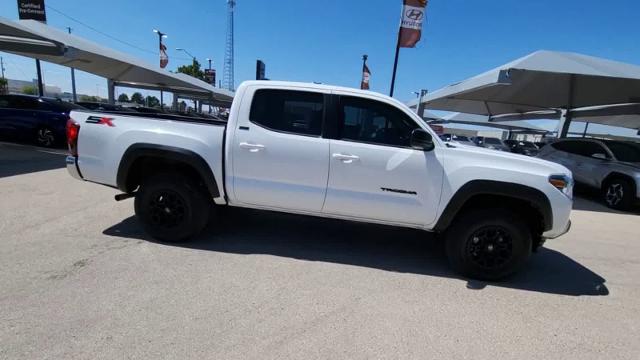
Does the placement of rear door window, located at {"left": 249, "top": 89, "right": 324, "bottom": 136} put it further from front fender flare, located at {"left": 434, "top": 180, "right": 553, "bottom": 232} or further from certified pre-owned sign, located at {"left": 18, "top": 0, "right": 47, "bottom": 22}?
certified pre-owned sign, located at {"left": 18, "top": 0, "right": 47, "bottom": 22}

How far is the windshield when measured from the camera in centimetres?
903

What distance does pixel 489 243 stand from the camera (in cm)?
384

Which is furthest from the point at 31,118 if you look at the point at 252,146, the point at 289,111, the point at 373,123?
the point at 373,123

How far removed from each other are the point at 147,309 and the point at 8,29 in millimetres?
10218

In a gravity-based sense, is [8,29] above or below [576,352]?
above

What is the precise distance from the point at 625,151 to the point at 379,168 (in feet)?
30.2

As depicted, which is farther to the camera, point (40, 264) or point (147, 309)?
point (40, 264)

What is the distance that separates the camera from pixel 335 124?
3.85 meters

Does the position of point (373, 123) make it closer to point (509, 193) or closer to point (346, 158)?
point (346, 158)

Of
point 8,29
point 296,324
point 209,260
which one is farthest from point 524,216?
point 8,29

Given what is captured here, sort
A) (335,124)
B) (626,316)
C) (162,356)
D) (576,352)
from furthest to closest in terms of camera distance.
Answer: (335,124) → (626,316) → (576,352) → (162,356)

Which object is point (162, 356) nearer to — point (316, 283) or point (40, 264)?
point (316, 283)

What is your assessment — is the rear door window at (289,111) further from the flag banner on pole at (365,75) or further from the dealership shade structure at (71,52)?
the flag banner on pole at (365,75)

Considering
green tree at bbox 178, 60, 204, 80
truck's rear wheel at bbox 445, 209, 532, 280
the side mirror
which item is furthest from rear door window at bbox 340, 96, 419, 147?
green tree at bbox 178, 60, 204, 80
